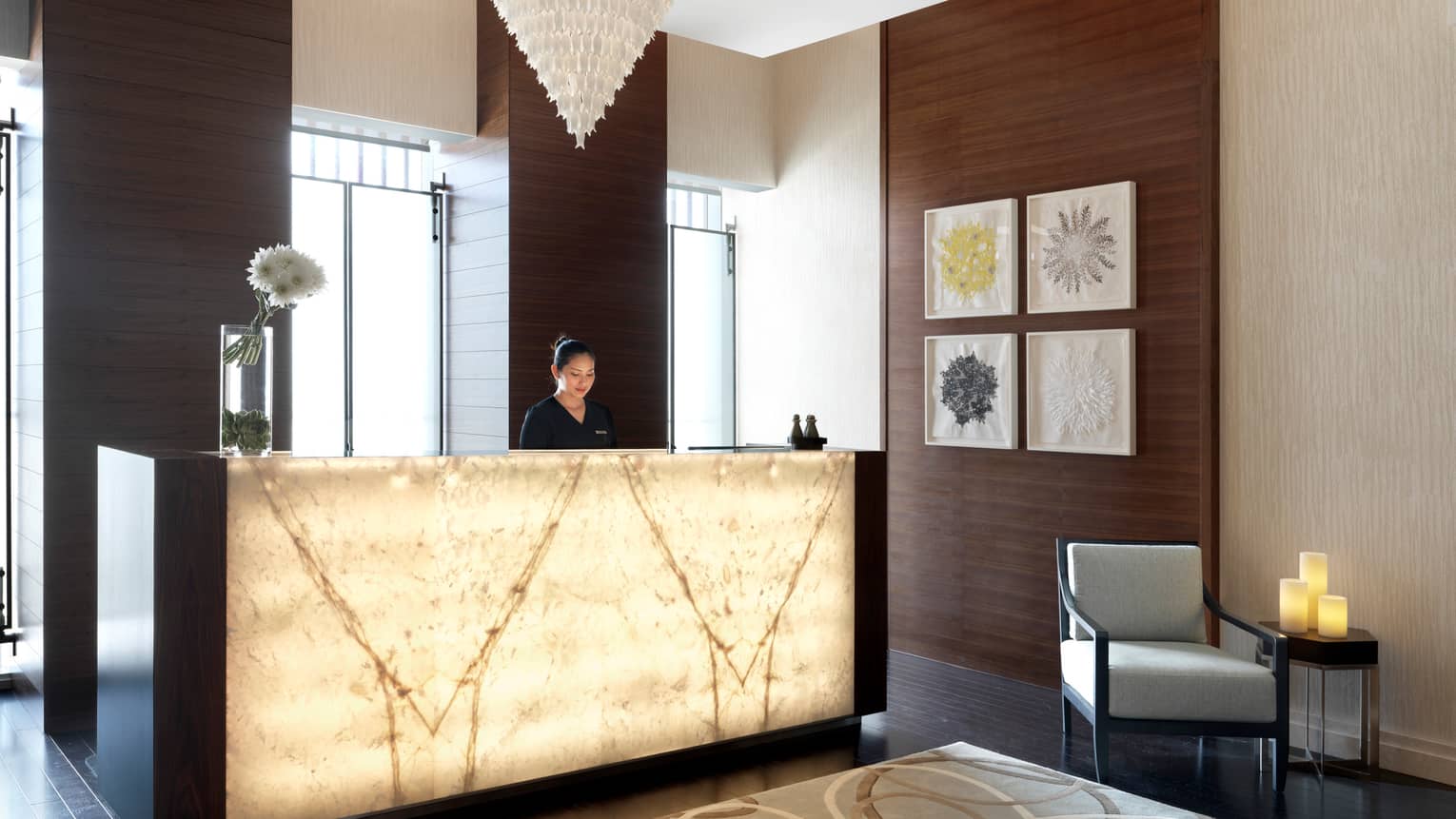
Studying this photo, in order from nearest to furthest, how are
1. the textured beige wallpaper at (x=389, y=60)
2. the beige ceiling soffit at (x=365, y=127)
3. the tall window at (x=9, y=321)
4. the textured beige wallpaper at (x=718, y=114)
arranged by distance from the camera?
the tall window at (x=9, y=321) < the textured beige wallpaper at (x=389, y=60) < the beige ceiling soffit at (x=365, y=127) < the textured beige wallpaper at (x=718, y=114)

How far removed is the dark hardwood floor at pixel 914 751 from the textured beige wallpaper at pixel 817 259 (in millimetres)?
2060

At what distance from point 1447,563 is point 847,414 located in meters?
3.17

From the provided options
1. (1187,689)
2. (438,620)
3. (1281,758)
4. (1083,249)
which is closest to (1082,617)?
(1187,689)

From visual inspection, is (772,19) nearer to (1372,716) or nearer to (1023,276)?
(1023,276)

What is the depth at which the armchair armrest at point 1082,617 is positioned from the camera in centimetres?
388

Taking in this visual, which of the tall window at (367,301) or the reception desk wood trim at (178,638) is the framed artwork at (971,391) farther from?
the reception desk wood trim at (178,638)

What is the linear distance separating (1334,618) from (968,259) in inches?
97.1

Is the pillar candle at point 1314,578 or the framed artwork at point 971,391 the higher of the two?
the framed artwork at point 971,391

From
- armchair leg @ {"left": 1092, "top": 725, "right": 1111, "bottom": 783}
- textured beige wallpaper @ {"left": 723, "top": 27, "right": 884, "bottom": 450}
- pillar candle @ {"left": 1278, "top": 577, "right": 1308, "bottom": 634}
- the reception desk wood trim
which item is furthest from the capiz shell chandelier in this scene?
pillar candle @ {"left": 1278, "top": 577, "right": 1308, "bottom": 634}

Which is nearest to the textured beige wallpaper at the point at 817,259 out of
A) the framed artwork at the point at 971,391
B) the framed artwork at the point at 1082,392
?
the framed artwork at the point at 971,391

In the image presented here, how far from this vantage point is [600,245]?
5891 millimetres

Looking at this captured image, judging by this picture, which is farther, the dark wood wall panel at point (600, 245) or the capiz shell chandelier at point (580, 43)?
the dark wood wall panel at point (600, 245)

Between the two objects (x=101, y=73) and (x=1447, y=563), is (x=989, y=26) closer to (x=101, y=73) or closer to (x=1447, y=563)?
(x=1447, y=563)

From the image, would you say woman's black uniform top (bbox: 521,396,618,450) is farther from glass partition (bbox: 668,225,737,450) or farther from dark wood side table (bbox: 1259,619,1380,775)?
dark wood side table (bbox: 1259,619,1380,775)
